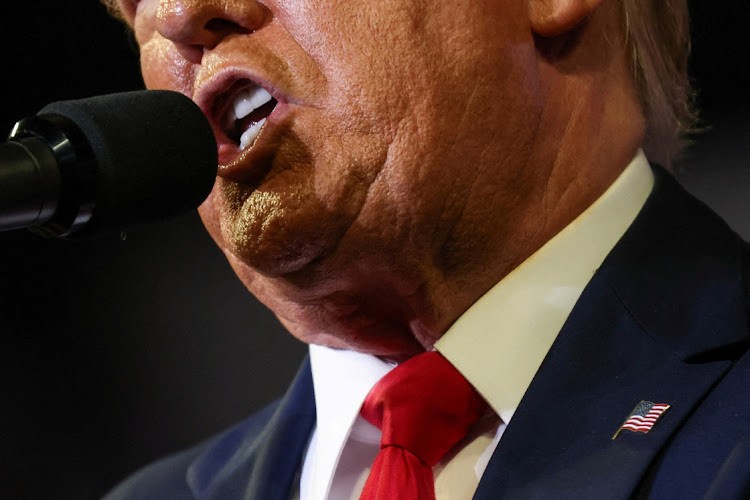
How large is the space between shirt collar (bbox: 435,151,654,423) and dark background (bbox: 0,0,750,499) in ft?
1.44

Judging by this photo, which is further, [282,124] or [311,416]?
[311,416]

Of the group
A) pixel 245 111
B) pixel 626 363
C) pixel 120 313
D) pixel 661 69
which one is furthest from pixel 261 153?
pixel 120 313

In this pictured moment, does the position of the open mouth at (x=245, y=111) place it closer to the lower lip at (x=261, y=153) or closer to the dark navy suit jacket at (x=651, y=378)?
the lower lip at (x=261, y=153)

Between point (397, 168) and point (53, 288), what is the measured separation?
0.73 meters

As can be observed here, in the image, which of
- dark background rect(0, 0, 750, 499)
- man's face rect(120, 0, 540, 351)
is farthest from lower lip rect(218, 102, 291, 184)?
dark background rect(0, 0, 750, 499)

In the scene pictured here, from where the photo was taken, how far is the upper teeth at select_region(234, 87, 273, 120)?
1.16 m

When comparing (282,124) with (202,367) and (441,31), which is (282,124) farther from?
(202,367)

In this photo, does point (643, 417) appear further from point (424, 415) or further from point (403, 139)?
point (403, 139)

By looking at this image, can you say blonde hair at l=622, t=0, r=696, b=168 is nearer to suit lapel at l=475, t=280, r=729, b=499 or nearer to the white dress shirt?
the white dress shirt

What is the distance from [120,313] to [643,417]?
914mm

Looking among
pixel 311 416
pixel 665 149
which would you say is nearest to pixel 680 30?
pixel 665 149

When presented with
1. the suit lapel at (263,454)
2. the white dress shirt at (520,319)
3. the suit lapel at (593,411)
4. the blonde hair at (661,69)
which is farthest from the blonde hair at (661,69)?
the suit lapel at (263,454)

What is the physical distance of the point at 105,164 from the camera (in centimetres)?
79

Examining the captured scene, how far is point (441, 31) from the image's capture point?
1104 mm
